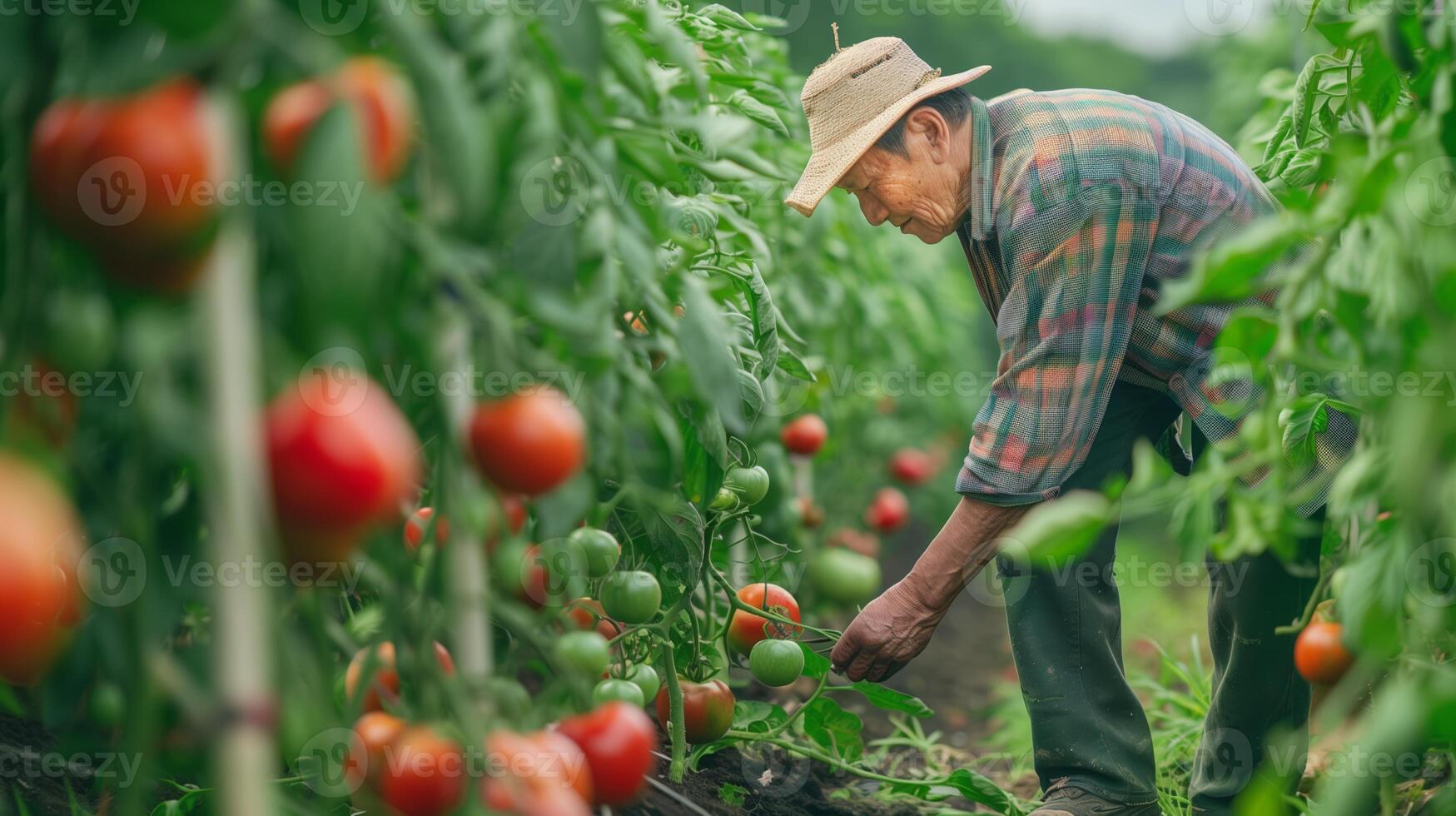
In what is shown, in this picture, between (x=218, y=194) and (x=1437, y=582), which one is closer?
(x=218, y=194)

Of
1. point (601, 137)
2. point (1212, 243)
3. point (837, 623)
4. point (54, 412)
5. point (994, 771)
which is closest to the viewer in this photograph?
point (54, 412)

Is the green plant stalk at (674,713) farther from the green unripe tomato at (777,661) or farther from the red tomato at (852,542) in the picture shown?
the red tomato at (852,542)

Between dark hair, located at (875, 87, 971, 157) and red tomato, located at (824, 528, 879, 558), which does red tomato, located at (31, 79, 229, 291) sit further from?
red tomato, located at (824, 528, 879, 558)

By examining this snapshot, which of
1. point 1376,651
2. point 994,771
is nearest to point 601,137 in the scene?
point 1376,651

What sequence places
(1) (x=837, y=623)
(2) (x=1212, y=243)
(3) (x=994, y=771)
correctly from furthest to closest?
(1) (x=837, y=623), (3) (x=994, y=771), (2) (x=1212, y=243)

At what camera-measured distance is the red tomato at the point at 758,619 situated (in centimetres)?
166

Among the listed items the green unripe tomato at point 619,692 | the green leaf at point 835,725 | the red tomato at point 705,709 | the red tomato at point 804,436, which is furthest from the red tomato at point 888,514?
the green unripe tomato at point 619,692

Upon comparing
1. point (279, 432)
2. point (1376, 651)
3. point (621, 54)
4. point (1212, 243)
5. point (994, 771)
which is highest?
point (621, 54)

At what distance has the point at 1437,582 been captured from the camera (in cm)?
85

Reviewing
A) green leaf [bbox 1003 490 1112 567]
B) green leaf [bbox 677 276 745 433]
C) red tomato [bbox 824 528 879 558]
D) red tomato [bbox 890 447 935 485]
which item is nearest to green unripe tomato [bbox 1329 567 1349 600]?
green leaf [bbox 1003 490 1112 567]

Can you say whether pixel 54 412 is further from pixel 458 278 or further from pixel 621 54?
pixel 621 54

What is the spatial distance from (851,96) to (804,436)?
782mm

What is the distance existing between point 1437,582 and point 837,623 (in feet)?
8.79

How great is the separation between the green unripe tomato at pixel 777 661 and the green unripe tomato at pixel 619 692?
0.25 metres
